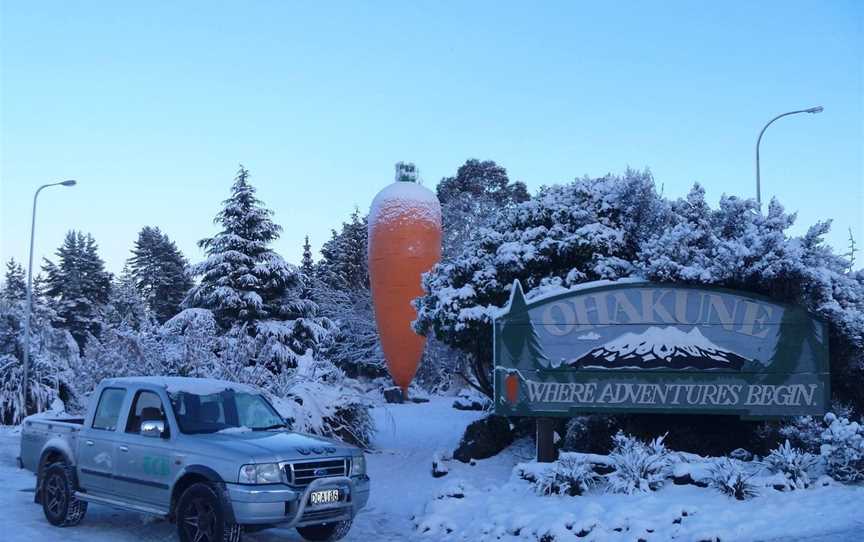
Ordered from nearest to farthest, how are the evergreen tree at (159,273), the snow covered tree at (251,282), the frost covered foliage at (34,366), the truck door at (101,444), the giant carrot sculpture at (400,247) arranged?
the truck door at (101,444)
the frost covered foliage at (34,366)
the giant carrot sculpture at (400,247)
the snow covered tree at (251,282)
the evergreen tree at (159,273)

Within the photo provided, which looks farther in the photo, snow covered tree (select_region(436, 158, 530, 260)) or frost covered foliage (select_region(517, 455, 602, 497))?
snow covered tree (select_region(436, 158, 530, 260))

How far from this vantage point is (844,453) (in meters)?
9.53

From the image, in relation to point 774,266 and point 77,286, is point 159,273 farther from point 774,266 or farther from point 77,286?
point 774,266

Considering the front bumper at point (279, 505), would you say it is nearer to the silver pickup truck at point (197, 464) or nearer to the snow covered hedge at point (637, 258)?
the silver pickup truck at point (197, 464)

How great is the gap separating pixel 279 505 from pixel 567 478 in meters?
3.84

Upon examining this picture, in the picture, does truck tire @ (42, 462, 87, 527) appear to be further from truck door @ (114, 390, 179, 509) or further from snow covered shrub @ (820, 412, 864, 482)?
snow covered shrub @ (820, 412, 864, 482)

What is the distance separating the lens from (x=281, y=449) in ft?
26.7

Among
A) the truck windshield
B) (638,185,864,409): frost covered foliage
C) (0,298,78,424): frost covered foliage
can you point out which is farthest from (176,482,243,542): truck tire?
(0,298,78,424): frost covered foliage

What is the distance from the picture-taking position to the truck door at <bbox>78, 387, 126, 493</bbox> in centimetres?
911

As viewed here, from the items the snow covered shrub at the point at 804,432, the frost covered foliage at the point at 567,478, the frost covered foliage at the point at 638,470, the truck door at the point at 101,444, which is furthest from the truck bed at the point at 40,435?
the snow covered shrub at the point at 804,432

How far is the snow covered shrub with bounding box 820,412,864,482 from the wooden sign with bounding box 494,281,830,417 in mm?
1861

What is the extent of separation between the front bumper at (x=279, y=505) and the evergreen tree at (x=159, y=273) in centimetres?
5225

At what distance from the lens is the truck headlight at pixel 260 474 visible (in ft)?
25.4

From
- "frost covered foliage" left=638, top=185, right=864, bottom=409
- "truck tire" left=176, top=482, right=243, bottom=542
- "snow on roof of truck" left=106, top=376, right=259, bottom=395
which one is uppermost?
"frost covered foliage" left=638, top=185, right=864, bottom=409
